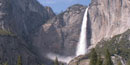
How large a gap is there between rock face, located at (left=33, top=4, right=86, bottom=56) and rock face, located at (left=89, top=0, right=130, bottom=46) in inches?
481

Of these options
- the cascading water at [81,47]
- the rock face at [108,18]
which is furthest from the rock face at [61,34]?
the rock face at [108,18]

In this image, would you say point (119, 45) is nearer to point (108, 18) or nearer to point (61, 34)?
point (108, 18)

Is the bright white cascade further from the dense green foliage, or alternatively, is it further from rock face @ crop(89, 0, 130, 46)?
the dense green foliage

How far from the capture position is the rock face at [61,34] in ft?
598

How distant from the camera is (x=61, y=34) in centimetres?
18612

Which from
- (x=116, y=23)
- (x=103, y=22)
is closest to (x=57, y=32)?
(x=103, y=22)

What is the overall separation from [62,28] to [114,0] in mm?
43131

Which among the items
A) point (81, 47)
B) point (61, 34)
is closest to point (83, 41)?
point (81, 47)

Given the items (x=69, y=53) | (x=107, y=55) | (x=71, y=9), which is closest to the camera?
(x=107, y=55)

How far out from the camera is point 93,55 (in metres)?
73.7

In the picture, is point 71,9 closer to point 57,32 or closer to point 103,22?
point 57,32

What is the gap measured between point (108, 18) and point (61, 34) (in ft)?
117

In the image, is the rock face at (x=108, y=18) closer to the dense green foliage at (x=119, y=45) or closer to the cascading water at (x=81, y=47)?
the cascading water at (x=81, y=47)

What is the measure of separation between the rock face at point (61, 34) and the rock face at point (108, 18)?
12.2 m
